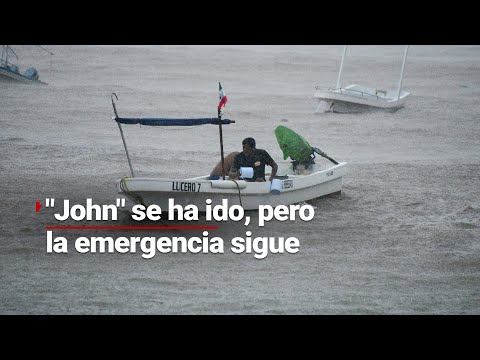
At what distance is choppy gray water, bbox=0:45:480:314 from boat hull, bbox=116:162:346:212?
45 centimetres

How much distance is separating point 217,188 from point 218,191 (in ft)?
0.19

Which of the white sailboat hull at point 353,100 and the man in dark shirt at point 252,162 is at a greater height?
the white sailboat hull at point 353,100

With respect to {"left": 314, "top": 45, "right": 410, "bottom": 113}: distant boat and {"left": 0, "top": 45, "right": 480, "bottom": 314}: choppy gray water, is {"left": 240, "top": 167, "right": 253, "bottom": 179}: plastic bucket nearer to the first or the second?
{"left": 0, "top": 45, "right": 480, "bottom": 314}: choppy gray water

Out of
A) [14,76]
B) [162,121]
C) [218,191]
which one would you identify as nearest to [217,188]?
[218,191]

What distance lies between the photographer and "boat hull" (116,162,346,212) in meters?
13.2

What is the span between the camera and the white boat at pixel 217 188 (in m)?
13.1

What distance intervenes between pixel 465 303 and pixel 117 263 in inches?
180

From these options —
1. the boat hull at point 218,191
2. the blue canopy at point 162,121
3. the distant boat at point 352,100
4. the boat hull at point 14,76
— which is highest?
the boat hull at point 14,76

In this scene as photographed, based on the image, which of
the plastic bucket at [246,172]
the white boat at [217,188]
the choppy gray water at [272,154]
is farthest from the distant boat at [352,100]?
the plastic bucket at [246,172]

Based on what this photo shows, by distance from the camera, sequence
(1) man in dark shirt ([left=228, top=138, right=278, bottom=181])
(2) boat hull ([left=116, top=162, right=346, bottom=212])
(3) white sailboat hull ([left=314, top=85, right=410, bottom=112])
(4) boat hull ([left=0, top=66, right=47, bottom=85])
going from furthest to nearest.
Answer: (4) boat hull ([left=0, top=66, right=47, bottom=85]), (3) white sailboat hull ([left=314, top=85, right=410, bottom=112]), (1) man in dark shirt ([left=228, top=138, right=278, bottom=181]), (2) boat hull ([left=116, top=162, right=346, bottom=212])

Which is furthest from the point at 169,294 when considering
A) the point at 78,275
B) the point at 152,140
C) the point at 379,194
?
the point at 152,140

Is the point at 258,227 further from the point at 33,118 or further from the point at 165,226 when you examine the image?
the point at 33,118

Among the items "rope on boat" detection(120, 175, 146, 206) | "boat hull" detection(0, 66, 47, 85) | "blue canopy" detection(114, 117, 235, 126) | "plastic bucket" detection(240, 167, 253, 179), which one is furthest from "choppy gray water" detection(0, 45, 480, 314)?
"blue canopy" detection(114, 117, 235, 126)

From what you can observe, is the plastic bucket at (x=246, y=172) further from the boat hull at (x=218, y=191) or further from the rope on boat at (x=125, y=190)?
the rope on boat at (x=125, y=190)
